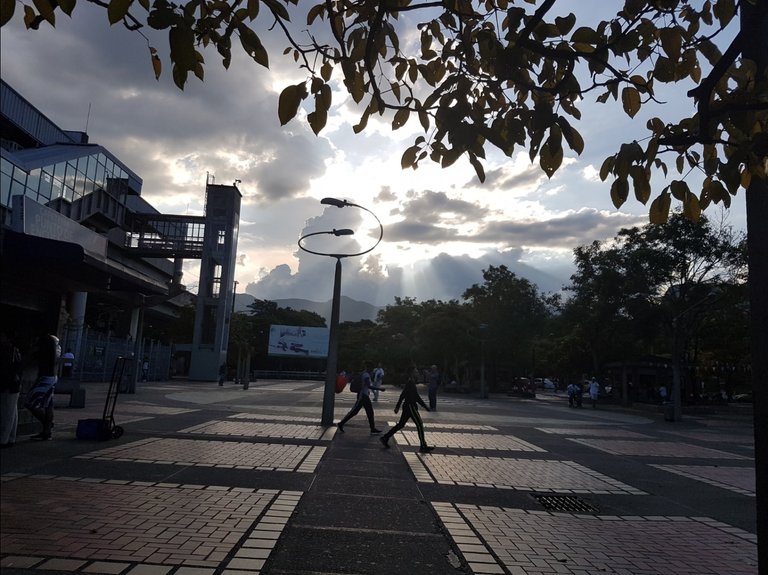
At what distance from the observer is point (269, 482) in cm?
694

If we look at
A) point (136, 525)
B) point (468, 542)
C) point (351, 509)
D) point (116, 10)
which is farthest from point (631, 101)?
point (136, 525)

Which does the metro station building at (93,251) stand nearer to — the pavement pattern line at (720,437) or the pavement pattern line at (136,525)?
the pavement pattern line at (136,525)

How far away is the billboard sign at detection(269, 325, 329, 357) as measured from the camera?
63469 millimetres

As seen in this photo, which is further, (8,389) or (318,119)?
(8,389)

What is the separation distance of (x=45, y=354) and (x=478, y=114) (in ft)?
26.8

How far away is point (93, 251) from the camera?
13164mm

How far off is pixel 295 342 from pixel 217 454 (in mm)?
55790

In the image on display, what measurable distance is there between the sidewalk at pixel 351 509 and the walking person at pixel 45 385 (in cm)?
35

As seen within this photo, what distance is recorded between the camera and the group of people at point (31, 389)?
8.04 metres

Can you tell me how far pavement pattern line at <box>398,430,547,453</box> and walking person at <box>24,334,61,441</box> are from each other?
6163mm

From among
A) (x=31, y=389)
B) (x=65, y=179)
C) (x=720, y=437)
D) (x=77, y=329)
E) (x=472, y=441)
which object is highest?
(x=65, y=179)

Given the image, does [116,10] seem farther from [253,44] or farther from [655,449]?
[655,449]

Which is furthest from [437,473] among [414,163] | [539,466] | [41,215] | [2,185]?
[2,185]

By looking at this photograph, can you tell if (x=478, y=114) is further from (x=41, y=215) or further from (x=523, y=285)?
(x=523, y=285)
